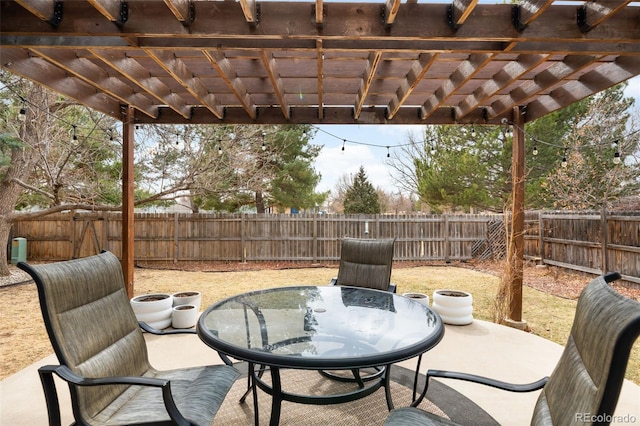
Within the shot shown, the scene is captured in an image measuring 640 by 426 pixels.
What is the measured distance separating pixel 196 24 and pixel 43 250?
9.59 metres

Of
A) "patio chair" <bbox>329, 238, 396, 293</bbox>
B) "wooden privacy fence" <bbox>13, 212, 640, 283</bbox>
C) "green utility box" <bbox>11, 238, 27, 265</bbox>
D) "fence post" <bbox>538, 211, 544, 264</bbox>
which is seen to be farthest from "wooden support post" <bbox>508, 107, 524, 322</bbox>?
"green utility box" <bbox>11, 238, 27, 265</bbox>

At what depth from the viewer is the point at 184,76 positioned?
3.11 meters

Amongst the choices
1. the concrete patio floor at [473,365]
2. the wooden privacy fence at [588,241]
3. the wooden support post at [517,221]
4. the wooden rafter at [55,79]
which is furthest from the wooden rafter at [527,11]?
the wooden privacy fence at [588,241]

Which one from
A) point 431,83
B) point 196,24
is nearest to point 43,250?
point 196,24

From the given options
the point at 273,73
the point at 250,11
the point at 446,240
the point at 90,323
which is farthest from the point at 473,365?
the point at 446,240

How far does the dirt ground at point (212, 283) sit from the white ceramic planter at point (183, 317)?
1.20m

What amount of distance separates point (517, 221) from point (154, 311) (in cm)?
413

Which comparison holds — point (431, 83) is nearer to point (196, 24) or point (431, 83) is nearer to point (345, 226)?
point (196, 24)

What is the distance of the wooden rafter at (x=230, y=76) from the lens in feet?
9.01

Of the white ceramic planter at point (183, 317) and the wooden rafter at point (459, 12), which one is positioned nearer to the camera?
the wooden rafter at point (459, 12)

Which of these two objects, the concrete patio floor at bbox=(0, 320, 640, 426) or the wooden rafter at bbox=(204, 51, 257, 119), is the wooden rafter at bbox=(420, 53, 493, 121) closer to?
the wooden rafter at bbox=(204, 51, 257, 119)

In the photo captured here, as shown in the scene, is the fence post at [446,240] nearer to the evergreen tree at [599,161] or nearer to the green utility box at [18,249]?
the evergreen tree at [599,161]

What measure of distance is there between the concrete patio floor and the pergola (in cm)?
98

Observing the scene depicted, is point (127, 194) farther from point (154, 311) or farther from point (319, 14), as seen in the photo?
point (319, 14)
